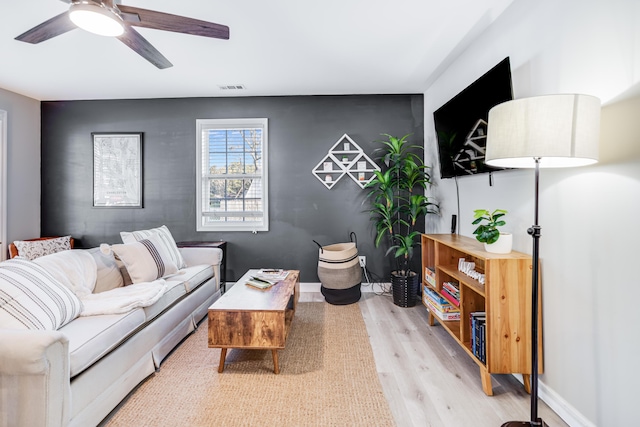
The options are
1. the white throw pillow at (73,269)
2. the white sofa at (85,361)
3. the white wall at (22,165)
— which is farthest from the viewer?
the white wall at (22,165)

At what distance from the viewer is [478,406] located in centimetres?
166

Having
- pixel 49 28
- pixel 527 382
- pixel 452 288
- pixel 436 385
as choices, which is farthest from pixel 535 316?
pixel 49 28

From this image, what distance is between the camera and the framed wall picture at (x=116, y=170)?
3.81 m

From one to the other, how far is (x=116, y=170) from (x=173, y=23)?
2839mm

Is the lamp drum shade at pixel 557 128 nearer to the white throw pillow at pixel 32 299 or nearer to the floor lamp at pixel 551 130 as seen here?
the floor lamp at pixel 551 130

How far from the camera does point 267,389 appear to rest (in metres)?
1.82

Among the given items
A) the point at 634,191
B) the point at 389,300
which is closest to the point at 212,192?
the point at 389,300

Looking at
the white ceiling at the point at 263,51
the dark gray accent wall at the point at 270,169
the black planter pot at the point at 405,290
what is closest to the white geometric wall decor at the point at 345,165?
the dark gray accent wall at the point at 270,169

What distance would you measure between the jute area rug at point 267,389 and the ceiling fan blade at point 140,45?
6.97 feet

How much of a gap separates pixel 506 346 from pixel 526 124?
4.05 feet

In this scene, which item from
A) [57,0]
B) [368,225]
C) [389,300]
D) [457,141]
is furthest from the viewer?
[368,225]

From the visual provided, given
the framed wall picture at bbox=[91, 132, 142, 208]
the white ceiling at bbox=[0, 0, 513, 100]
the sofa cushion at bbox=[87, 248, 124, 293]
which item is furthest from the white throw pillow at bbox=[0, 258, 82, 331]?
the framed wall picture at bbox=[91, 132, 142, 208]

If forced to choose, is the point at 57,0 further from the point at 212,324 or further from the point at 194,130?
the point at 212,324

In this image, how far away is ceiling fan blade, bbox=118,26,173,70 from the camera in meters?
1.73
